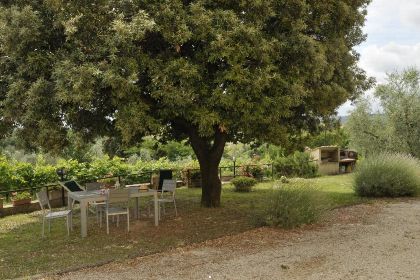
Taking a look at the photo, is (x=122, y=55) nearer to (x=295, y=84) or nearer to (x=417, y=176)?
(x=295, y=84)

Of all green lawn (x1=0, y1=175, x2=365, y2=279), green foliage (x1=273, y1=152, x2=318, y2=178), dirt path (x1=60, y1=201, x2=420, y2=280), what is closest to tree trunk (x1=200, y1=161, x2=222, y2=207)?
green lawn (x1=0, y1=175, x2=365, y2=279)

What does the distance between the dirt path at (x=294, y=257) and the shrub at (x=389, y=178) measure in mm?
4486

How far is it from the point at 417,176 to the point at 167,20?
34.6 ft

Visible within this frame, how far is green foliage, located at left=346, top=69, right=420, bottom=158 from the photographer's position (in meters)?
21.6

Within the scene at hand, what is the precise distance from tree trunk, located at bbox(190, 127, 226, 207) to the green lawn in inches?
16.5

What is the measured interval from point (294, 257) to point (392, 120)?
684 inches

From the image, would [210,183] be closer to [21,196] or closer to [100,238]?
[100,238]

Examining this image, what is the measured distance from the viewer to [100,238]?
876 centimetres

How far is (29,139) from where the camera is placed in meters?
8.80

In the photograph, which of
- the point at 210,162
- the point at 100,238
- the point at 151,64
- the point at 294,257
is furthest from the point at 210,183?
the point at 294,257

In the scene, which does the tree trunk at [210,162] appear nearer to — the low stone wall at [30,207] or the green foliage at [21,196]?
the low stone wall at [30,207]

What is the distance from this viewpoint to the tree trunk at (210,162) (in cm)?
1199

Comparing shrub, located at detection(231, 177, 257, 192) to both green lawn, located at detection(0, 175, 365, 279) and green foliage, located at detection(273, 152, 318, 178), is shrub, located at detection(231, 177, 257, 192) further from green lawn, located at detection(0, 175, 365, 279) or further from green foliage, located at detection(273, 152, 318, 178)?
green foliage, located at detection(273, 152, 318, 178)

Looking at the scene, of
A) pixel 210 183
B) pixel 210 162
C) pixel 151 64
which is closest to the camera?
pixel 151 64
